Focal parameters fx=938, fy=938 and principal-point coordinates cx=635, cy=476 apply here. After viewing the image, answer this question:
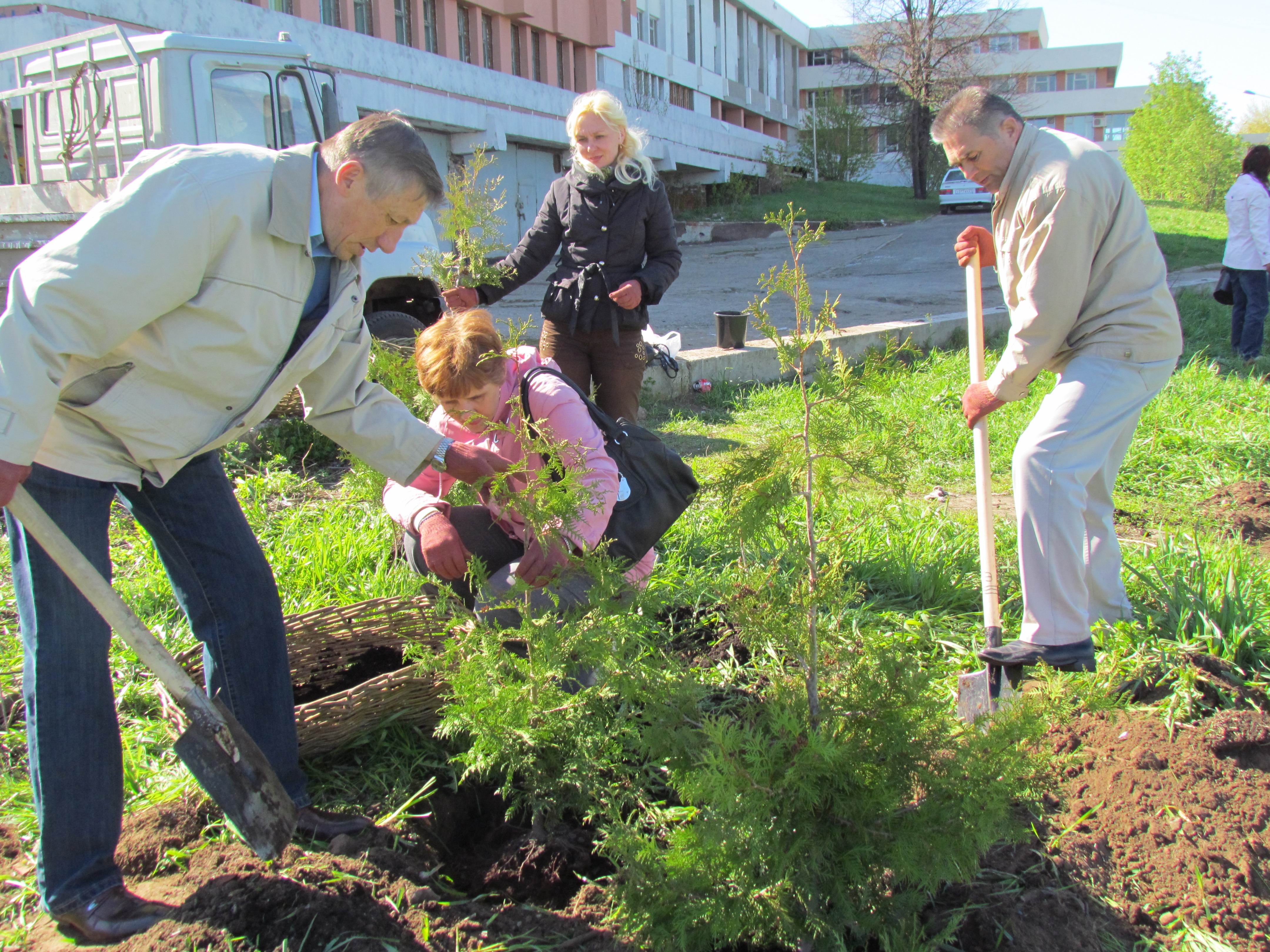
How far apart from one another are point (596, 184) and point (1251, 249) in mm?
6702

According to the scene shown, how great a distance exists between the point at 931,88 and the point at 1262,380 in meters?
32.0

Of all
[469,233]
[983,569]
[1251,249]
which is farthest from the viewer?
[1251,249]

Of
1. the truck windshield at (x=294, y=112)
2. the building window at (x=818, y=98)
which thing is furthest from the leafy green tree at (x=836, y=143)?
the truck windshield at (x=294, y=112)

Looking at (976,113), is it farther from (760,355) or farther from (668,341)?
(760,355)

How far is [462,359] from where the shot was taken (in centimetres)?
247

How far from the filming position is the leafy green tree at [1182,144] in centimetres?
3328

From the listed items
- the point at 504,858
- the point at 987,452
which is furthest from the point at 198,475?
the point at 987,452

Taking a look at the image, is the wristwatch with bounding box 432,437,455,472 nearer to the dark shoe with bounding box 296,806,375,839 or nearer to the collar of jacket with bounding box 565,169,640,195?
the dark shoe with bounding box 296,806,375,839

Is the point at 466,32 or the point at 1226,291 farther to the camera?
the point at 466,32

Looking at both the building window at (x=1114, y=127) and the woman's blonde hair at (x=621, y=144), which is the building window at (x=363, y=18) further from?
the building window at (x=1114, y=127)

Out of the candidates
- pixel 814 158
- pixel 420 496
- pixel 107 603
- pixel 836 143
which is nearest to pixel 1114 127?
pixel 836 143

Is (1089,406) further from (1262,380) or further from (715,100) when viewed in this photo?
(715,100)

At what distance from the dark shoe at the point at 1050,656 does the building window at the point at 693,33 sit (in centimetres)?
3735

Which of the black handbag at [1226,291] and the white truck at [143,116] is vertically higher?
the white truck at [143,116]
